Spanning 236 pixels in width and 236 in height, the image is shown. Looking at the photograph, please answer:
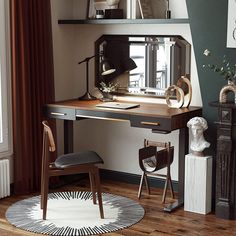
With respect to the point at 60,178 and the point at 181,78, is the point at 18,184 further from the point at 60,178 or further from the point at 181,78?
the point at 181,78

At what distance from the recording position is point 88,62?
5535 millimetres

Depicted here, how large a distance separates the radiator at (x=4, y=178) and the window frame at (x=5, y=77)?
0.34 feet

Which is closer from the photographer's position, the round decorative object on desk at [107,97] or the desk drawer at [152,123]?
the desk drawer at [152,123]

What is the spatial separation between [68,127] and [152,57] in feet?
3.54

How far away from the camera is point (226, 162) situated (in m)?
4.35

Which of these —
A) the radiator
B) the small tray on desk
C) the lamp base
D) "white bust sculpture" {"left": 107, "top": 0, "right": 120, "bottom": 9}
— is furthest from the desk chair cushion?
"white bust sculpture" {"left": 107, "top": 0, "right": 120, "bottom": 9}

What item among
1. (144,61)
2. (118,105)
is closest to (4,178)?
(118,105)

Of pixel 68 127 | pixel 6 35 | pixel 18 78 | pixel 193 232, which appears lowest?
pixel 193 232

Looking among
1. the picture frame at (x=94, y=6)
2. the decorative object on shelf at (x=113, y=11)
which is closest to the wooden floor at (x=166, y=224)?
the decorative object on shelf at (x=113, y=11)

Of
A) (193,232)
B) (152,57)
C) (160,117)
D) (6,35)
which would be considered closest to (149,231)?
(193,232)

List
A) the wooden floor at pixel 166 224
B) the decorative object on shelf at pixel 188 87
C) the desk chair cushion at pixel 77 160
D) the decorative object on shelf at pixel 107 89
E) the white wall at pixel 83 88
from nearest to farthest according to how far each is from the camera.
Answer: the wooden floor at pixel 166 224 < the desk chair cushion at pixel 77 160 < the decorative object on shelf at pixel 188 87 < the decorative object on shelf at pixel 107 89 < the white wall at pixel 83 88

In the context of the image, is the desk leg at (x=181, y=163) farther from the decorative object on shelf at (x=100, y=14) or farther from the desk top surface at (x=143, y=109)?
the decorative object on shelf at (x=100, y=14)

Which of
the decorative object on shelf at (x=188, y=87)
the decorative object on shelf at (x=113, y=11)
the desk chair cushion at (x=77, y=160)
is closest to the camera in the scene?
the desk chair cushion at (x=77, y=160)

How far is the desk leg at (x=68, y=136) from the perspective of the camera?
17.6 ft
